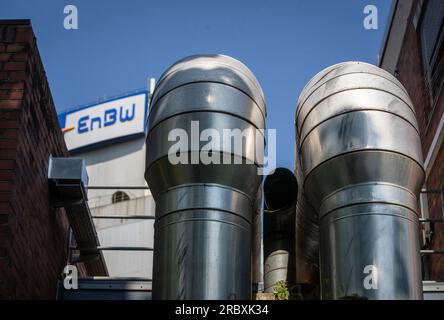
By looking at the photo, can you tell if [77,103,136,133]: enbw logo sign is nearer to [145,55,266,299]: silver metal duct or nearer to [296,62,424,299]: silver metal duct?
[145,55,266,299]: silver metal duct

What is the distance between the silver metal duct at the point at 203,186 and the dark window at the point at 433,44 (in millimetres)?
3798

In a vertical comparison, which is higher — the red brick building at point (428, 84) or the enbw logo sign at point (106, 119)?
the enbw logo sign at point (106, 119)

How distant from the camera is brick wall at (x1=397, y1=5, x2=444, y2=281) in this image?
31.0 ft

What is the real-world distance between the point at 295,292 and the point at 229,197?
205 cm

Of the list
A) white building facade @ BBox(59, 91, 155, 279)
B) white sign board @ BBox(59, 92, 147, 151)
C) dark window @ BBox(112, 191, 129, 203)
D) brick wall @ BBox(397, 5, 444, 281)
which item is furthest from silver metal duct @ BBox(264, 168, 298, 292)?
white sign board @ BBox(59, 92, 147, 151)

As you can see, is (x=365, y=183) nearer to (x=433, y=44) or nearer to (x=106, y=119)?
(x=433, y=44)

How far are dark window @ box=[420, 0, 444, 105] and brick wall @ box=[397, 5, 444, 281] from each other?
21cm

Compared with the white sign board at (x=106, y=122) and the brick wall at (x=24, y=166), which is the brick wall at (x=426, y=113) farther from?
the white sign board at (x=106, y=122)

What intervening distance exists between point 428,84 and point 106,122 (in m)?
23.5

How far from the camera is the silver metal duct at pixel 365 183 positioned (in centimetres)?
592

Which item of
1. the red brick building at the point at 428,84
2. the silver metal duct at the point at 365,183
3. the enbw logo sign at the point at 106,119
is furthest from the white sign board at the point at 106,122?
the silver metal duct at the point at 365,183

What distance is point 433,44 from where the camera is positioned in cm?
1035

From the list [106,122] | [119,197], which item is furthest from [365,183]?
[106,122]

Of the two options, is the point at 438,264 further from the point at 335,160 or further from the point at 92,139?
the point at 92,139
